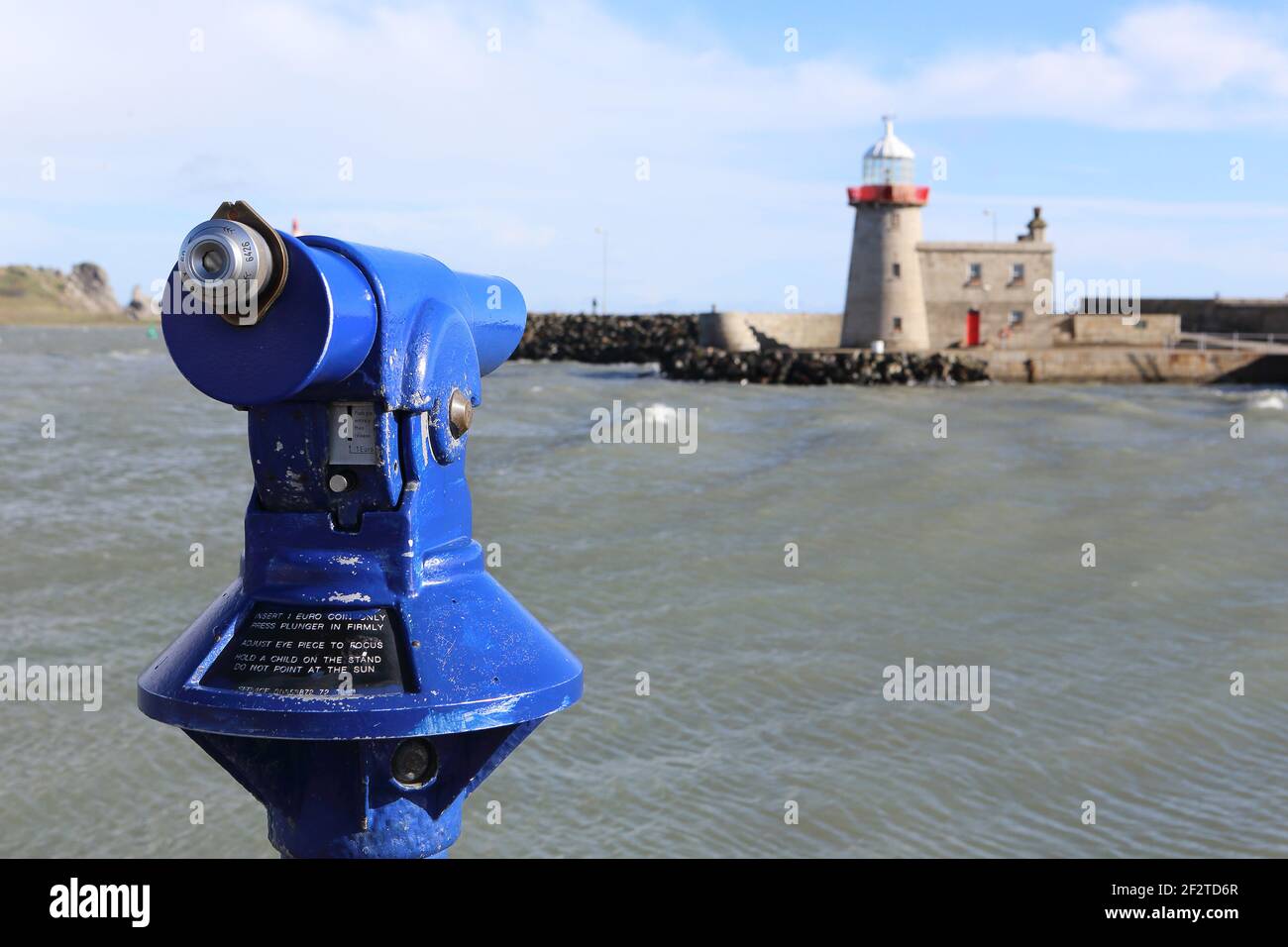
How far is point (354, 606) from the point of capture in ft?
8.59

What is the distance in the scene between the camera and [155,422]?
29.1 metres

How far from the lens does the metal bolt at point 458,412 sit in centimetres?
272

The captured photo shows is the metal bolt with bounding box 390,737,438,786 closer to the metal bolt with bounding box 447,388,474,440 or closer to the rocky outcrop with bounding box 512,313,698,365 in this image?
the metal bolt with bounding box 447,388,474,440

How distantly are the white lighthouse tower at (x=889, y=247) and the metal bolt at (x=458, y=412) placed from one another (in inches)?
1776

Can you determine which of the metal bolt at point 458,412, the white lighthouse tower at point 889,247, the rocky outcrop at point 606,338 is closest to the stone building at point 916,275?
the white lighthouse tower at point 889,247

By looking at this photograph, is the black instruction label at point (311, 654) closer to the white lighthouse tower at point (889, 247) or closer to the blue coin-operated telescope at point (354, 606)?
the blue coin-operated telescope at point (354, 606)

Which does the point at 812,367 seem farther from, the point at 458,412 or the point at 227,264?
the point at 227,264

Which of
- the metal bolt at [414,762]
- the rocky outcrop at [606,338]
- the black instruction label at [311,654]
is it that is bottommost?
the metal bolt at [414,762]

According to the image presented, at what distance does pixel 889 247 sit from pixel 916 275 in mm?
1647

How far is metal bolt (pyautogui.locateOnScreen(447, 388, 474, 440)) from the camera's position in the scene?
2.72 metres

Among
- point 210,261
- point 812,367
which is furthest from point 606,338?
point 210,261

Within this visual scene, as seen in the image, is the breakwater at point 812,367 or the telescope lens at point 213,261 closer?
the telescope lens at point 213,261

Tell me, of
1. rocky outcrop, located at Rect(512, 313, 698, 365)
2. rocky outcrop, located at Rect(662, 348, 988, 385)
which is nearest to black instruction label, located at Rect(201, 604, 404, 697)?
rocky outcrop, located at Rect(662, 348, 988, 385)
